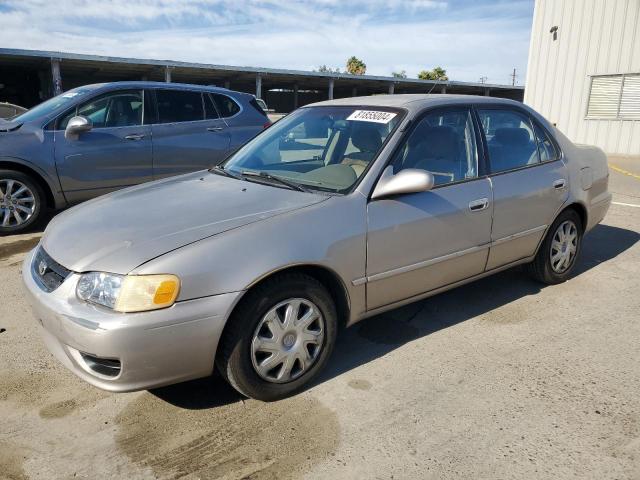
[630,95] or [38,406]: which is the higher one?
[630,95]

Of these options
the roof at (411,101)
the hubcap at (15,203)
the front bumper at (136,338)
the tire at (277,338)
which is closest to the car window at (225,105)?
the hubcap at (15,203)

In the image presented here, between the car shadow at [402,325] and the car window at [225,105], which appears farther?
the car window at [225,105]

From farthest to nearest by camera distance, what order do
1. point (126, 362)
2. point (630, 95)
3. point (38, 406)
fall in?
point (630, 95), point (38, 406), point (126, 362)

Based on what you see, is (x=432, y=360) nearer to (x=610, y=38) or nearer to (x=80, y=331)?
(x=80, y=331)

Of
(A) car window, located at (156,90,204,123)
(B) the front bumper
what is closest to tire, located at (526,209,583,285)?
(B) the front bumper

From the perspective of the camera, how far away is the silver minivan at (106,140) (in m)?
5.88

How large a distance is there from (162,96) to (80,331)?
492cm

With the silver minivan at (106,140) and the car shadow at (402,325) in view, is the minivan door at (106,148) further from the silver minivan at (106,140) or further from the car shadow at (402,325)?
the car shadow at (402,325)

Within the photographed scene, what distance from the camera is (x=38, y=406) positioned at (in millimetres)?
2789

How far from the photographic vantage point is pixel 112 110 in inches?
250

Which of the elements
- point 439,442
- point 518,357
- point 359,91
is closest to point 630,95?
point 518,357

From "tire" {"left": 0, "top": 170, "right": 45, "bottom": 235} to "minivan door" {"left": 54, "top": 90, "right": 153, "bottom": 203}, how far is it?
0.31 meters

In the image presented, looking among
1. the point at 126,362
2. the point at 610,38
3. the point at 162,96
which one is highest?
the point at 610,38

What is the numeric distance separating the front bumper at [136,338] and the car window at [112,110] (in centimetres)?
421
